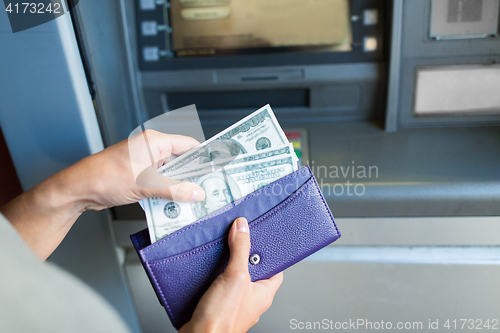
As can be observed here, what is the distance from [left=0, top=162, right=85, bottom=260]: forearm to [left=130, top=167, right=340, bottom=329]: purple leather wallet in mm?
194

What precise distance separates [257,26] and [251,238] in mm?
780

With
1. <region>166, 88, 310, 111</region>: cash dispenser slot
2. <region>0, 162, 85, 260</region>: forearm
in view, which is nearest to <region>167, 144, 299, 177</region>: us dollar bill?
<region>0, 162, 85, 260</region>: forearm

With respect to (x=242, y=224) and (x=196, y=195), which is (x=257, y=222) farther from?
(x=196, y=195)

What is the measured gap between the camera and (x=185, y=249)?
724mm

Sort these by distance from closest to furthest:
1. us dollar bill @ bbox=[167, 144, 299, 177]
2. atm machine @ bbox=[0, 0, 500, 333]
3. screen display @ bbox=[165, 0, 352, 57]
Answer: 1. us dollar bill @ bbox=[167, 144, 299, 177]
2. atm machine @ bbox=[0, 0, 500, 333]
3. screen display @ bbox=[165, 0, 352, 57]

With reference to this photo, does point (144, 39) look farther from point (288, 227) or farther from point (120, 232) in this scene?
point (288, 227)

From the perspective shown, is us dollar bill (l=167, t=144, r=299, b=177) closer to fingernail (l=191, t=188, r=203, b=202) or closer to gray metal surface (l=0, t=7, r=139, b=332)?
fingernail (l=191, t=188, r=203, b=202)

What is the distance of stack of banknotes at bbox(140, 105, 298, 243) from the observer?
733 mm

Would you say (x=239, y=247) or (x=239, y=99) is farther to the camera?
(x=239, y=99)

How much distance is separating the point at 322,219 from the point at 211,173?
29 centimetres

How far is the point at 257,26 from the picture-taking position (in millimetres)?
1156

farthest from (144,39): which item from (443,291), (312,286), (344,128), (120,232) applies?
(443,291)

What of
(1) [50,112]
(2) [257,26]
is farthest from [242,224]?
(2) [257,26]

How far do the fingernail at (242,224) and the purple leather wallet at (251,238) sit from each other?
0.04ft
